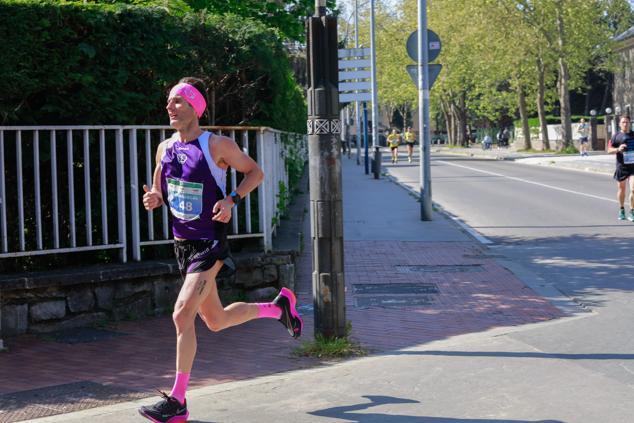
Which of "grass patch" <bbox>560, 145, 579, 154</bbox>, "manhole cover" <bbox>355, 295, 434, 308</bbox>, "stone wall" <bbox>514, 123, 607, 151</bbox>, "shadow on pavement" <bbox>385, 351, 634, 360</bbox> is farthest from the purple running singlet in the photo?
"stone wall" <bbox>514, 123, 607, 151</bbox>

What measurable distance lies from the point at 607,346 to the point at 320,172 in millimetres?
2476

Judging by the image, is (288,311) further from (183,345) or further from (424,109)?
(424,109)

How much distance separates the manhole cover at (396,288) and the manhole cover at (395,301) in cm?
30

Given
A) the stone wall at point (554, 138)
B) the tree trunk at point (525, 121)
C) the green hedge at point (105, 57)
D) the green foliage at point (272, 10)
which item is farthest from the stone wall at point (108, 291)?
the tree trunk at point (525, 121)

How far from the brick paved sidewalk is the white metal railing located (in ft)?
2.69

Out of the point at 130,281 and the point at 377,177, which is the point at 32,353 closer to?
the point at 130,281

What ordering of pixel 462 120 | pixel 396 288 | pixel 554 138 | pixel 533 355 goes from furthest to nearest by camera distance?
1. pixel 462 120
2. pixel 554 138
3. pixel 396 288
4. pixel 533 355

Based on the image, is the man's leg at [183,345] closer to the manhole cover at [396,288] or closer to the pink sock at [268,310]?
the pink sock at [268,310]

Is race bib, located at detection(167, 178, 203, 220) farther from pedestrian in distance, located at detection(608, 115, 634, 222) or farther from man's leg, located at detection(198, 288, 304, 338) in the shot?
pedestrian in distance, located at detection(608, 115, 634, 222)

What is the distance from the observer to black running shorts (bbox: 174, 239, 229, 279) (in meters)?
5.51

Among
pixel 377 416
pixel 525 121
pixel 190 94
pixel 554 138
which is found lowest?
pixel 377 416

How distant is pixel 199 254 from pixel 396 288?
15.9ft

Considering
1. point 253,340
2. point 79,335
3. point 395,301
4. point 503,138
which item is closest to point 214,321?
point 253,340

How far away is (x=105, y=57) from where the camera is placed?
843 cm
